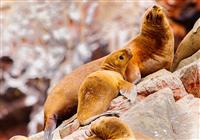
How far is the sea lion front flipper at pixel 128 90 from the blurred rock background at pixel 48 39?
5.20 metres

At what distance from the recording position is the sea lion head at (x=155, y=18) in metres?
5.75

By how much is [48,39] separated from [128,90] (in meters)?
6.03

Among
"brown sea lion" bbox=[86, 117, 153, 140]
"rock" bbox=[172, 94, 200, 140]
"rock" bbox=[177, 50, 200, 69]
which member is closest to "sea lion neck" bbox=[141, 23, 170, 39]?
"rock" bbox=[177, 50, 200, 69]

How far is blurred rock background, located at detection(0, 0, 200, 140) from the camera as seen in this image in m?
10.6

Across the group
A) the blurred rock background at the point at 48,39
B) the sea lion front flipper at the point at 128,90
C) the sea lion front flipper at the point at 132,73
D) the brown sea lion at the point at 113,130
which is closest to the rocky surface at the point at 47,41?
the blurred rock background at the point at 48,39

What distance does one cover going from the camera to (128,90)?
16.6 ft

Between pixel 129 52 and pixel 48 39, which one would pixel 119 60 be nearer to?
pixel 129 52

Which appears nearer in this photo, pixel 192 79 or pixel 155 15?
pixel 192 79

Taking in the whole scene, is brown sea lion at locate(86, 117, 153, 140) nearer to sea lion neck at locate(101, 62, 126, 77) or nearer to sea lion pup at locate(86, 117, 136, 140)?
sea lion pup at locate(86, 117, 136, 140)

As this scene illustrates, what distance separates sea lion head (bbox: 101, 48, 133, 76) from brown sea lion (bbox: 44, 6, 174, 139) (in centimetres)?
21

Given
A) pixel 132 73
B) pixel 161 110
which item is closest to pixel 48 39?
pixel 132 73

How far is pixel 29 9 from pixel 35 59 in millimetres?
904

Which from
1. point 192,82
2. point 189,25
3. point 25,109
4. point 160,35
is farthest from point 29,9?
point 192,82

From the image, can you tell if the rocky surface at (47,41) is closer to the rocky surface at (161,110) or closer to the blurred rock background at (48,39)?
the blurred rock background at (48,39)
